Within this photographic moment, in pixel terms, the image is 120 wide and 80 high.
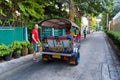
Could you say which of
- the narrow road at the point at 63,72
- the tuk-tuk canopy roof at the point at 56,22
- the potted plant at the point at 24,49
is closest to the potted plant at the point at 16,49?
the potted plant at the point at 24,49

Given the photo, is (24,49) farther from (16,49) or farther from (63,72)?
(63,72)

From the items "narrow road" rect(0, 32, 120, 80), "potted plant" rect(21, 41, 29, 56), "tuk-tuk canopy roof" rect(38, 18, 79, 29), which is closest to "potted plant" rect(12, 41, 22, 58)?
"potted plant" rect(21, 41, 29, 56)

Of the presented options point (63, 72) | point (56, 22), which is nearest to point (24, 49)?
point (56, 22)

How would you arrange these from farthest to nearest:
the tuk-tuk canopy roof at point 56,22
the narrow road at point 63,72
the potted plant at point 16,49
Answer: the potted plant at point 16,49
the tuk-tuk canopy roof at point 56,22
the narrow road at point 63,72

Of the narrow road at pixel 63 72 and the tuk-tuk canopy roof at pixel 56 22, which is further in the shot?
the tuk-tuk canopy roof at pixel 56 22

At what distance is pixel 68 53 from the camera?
9164 millimetres

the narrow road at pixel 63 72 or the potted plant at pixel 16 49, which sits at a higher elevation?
the potted plant at pixel 16 49

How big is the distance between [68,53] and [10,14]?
6281mm

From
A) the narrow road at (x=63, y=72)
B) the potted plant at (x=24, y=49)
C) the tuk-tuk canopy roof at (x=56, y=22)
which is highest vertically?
the tuk-tuk canopy roof at (x=56, y=22)

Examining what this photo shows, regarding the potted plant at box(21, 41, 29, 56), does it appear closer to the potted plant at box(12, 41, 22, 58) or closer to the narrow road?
the potted plant at box(12, 41, 22, 58)

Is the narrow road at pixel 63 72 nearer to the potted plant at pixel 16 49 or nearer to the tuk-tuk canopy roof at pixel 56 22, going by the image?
the potted plant at pixel 16 49

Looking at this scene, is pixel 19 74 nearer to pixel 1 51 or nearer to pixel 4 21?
pixel 1 51

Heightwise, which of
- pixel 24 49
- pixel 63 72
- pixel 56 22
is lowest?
pixel 63 72

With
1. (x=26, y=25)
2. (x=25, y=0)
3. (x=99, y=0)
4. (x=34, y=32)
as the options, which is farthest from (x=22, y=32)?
(x=99, y=0)
